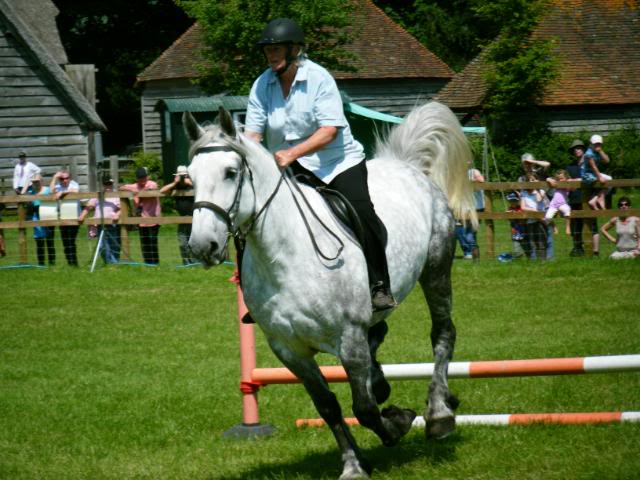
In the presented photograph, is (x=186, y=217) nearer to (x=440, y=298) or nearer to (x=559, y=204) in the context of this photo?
(x=559, y=204)

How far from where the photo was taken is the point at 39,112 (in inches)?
1293

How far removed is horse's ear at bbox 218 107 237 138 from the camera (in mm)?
5488

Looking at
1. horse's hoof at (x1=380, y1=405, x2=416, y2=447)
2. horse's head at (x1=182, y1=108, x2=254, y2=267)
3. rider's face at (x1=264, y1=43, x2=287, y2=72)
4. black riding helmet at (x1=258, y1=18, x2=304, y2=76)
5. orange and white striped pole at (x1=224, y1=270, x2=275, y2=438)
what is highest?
black riding helmet at (x1=258, y1=18, x2=304, y2=76)

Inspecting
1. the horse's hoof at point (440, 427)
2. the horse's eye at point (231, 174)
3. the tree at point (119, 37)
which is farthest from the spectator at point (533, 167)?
the tree at point (119, 37)

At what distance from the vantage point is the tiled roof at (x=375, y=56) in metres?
41.9

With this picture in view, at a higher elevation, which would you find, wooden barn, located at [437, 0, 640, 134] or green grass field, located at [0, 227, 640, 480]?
green grass field, located at [0, 227, 640, 480]

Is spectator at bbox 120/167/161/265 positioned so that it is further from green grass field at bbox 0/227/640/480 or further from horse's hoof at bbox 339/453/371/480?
horse's hoof at bbox 339/453/371/480

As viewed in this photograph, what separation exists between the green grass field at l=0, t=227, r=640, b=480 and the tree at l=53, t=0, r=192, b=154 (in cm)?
3996

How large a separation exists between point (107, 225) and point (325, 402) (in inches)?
515

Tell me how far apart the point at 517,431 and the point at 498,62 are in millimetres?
31210

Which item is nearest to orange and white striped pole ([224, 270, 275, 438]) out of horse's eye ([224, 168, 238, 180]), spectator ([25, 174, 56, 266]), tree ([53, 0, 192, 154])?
horse's eye ([224, 168, 238, 180])

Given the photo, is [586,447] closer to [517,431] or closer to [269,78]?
[517,431]

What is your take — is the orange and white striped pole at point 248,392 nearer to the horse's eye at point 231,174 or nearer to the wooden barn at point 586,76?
the horse's eye at point 231,174

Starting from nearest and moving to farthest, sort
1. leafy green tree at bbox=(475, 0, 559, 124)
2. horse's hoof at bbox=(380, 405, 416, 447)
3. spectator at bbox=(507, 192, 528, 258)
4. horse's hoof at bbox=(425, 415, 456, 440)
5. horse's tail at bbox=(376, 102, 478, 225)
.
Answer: horse's hoof at bbox=(380, 405, 416, 447), horse's hoof at bbox=(425, 415, 456, 440), horse's tail at bbox=(376, 102, 478, 225), spectator at bbox=(507, 192, 528, 258), leafy green tree at bbox=(475, 0, 559, 124)
